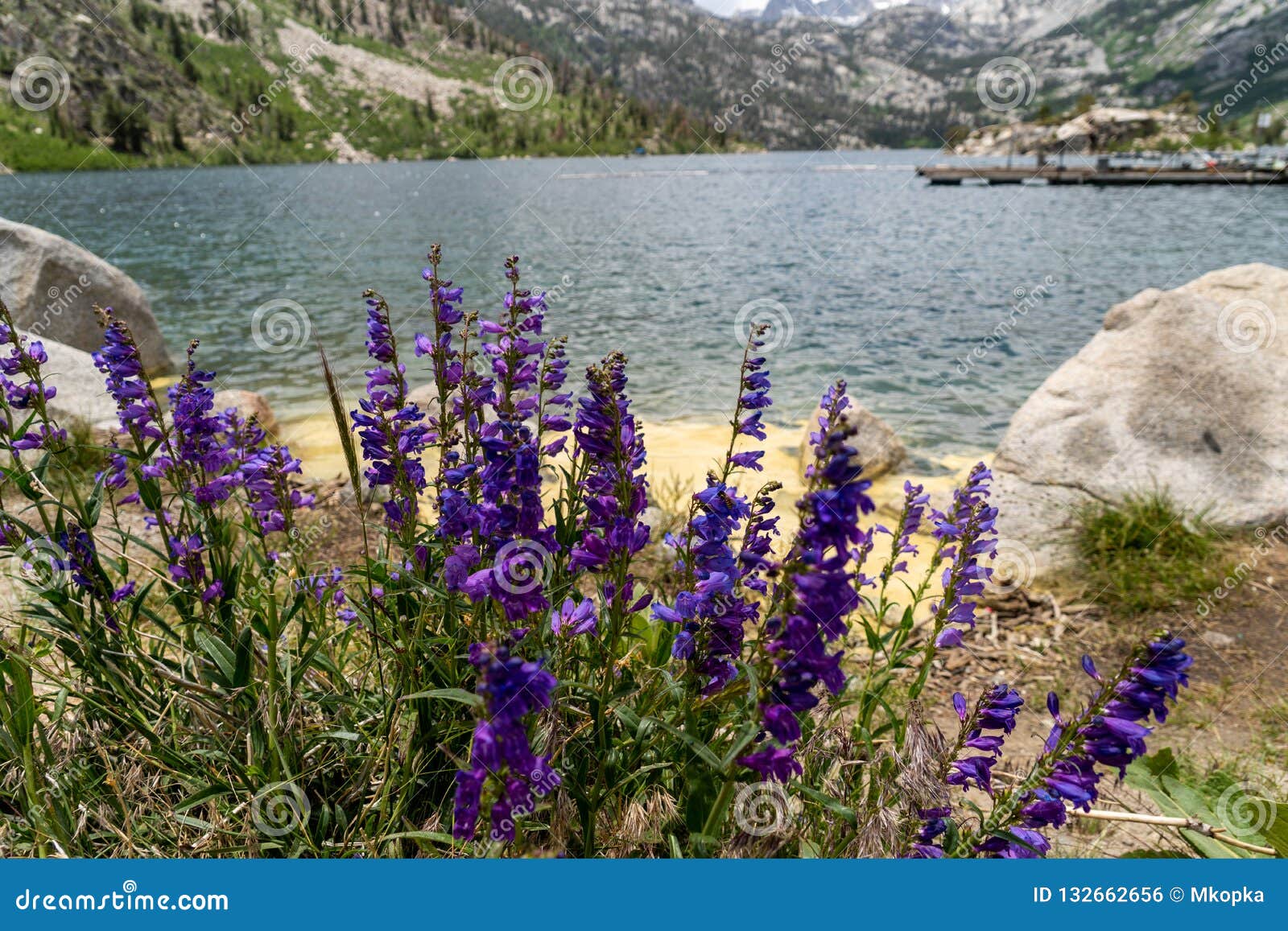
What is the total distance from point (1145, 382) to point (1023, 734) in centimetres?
454

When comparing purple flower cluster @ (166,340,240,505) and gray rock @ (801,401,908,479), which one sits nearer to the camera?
purple flower cluster @ (166,340,240,505)

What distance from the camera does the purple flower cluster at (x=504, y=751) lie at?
1233 millimetres

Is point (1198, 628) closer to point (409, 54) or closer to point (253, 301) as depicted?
point (253, 301)

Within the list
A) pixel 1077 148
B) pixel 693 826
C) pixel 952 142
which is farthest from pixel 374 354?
pixel 952 142

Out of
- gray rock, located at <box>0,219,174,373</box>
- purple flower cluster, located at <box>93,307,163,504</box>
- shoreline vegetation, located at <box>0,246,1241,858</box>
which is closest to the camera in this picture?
shoreline vegetation, located at <box>0,246,1241,858</box>
